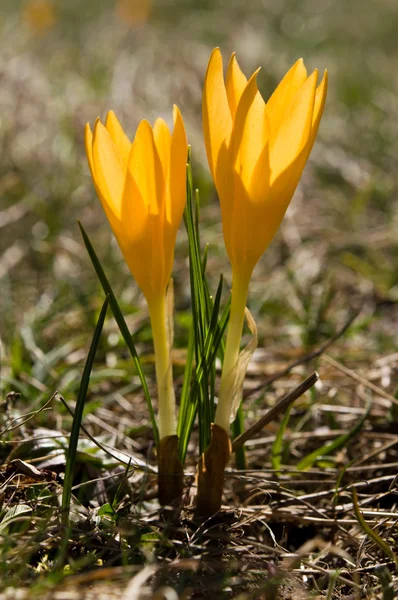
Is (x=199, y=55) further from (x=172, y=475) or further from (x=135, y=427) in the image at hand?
(x=172, y=475)

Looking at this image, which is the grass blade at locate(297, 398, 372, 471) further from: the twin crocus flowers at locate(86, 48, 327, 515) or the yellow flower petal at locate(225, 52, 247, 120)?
the yellow flower petal at locate(225, 52, 247, 120)

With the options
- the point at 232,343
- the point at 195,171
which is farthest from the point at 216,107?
the point at 195,171

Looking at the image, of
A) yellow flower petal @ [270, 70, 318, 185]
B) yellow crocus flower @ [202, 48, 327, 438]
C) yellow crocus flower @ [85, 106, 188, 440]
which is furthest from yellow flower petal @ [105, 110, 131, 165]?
yellow flower petal @ [270, 70, 318, 185]

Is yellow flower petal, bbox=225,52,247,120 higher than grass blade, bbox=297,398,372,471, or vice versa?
yellow flower petal, bbox=225,52,247,120

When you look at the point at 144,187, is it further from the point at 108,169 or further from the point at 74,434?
the point at 74,434

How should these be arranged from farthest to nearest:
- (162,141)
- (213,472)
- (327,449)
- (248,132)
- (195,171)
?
(195,171) → (327,449) → (213,472) → (162,141) → (248,132)

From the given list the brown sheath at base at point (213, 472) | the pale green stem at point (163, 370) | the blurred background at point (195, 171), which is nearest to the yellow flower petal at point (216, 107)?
the pale green stem at point (163, 370)
